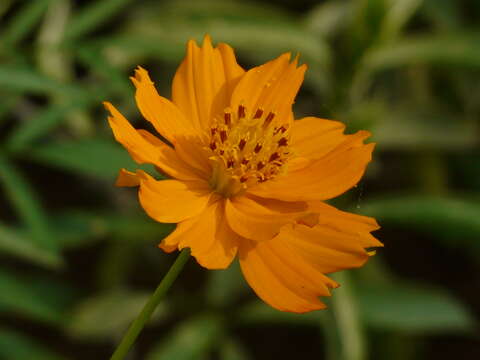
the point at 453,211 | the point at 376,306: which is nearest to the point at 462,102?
the point at 453,211

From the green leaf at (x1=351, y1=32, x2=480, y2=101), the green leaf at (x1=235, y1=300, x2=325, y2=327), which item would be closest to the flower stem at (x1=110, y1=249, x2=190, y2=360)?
the green leaf at (x1=235, y1=300, x2=325, y2=327)

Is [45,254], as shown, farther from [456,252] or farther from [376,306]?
[456,252]

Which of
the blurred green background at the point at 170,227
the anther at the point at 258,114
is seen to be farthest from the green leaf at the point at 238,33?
the anther at the point at 258,114

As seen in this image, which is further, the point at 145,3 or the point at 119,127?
the point at 145,3

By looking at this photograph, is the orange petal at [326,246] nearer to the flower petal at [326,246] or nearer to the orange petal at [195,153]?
the flower petal at [326,246]

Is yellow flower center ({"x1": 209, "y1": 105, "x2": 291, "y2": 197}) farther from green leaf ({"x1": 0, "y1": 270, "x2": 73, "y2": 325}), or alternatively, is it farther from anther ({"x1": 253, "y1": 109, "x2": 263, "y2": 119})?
green leaf ({"x1": 0, "y1": 270, "x2": 73, "y2": 325})

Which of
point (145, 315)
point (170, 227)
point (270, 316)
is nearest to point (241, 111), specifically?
point (145, 315)

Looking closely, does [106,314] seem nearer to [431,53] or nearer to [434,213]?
[434,213]
